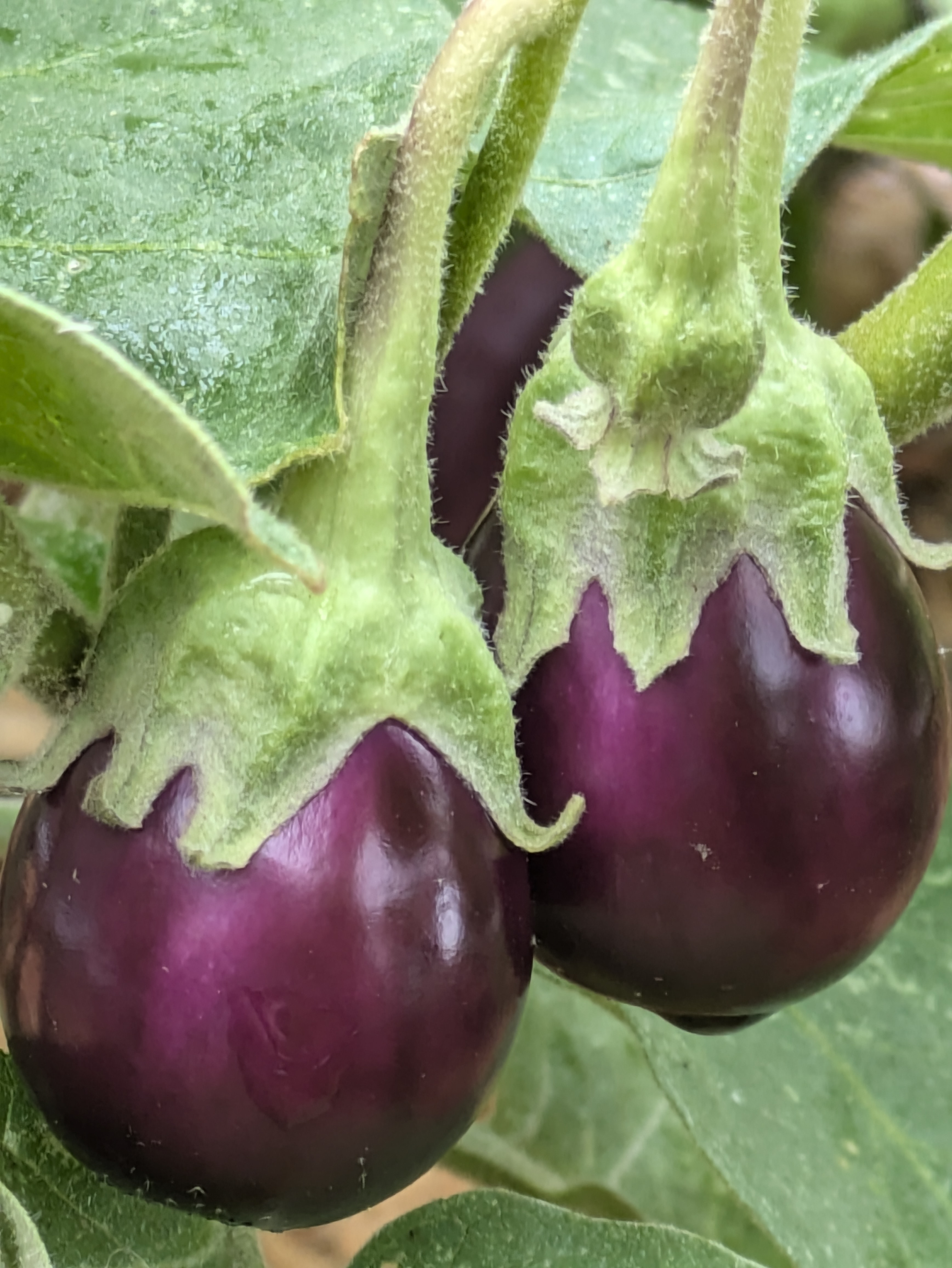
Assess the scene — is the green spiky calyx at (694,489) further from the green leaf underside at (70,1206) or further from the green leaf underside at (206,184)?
the green leaf underside at (70,1206)

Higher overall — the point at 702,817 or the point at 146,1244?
the point at 702,817

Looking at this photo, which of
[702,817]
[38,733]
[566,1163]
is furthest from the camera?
[38,733]

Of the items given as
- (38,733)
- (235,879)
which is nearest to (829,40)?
(38,733)

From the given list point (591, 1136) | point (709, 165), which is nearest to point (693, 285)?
point (709, 165)

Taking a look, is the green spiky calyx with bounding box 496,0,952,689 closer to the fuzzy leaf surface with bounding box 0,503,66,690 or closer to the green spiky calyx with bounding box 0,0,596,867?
the green spiky calyx with bounding box 0,0,596,867

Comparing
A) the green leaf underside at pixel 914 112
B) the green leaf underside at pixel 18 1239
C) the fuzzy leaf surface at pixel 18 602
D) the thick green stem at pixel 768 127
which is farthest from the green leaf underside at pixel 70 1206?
the green leaf underside at pixel 914 112

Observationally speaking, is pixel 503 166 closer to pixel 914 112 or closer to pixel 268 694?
pixel 268 694

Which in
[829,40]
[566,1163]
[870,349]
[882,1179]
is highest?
[870,349]

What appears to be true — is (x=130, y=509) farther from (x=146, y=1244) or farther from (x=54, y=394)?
(x=146, y=1244)
